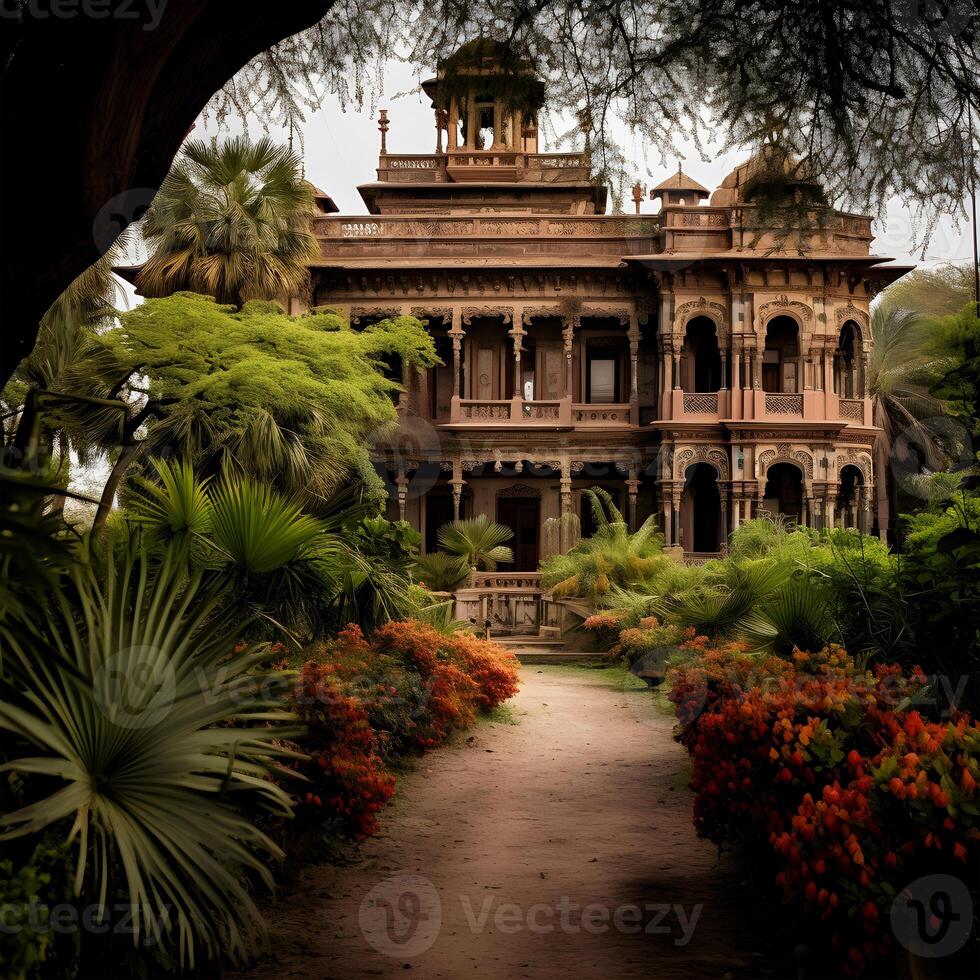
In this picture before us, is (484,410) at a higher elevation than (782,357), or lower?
lower

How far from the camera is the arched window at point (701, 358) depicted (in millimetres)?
28531

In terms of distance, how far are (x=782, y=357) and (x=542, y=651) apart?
13133mm

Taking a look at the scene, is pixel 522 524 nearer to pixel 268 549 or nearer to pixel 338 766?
pixel 268 549

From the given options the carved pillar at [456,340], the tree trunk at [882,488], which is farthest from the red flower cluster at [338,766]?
the tree trunk at [882,488]

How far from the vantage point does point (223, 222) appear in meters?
21.8

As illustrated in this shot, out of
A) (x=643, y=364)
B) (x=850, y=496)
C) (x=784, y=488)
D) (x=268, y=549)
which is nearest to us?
(x=268, y=549)

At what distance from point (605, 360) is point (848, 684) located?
24.4m

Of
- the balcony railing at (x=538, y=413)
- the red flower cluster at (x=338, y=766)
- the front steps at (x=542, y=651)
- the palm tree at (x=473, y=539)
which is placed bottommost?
the front steps at (x=542, y=651)

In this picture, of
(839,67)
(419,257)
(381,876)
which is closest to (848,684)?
(381,876)

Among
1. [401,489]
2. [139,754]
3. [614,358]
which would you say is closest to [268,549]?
[139,754]

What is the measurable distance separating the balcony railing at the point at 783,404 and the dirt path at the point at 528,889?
18.3 meters

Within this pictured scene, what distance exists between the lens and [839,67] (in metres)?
6.54

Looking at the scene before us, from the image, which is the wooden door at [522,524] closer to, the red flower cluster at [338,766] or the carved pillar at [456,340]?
the carved pillar at [456,340]

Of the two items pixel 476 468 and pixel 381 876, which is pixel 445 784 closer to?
pixel 381 876
